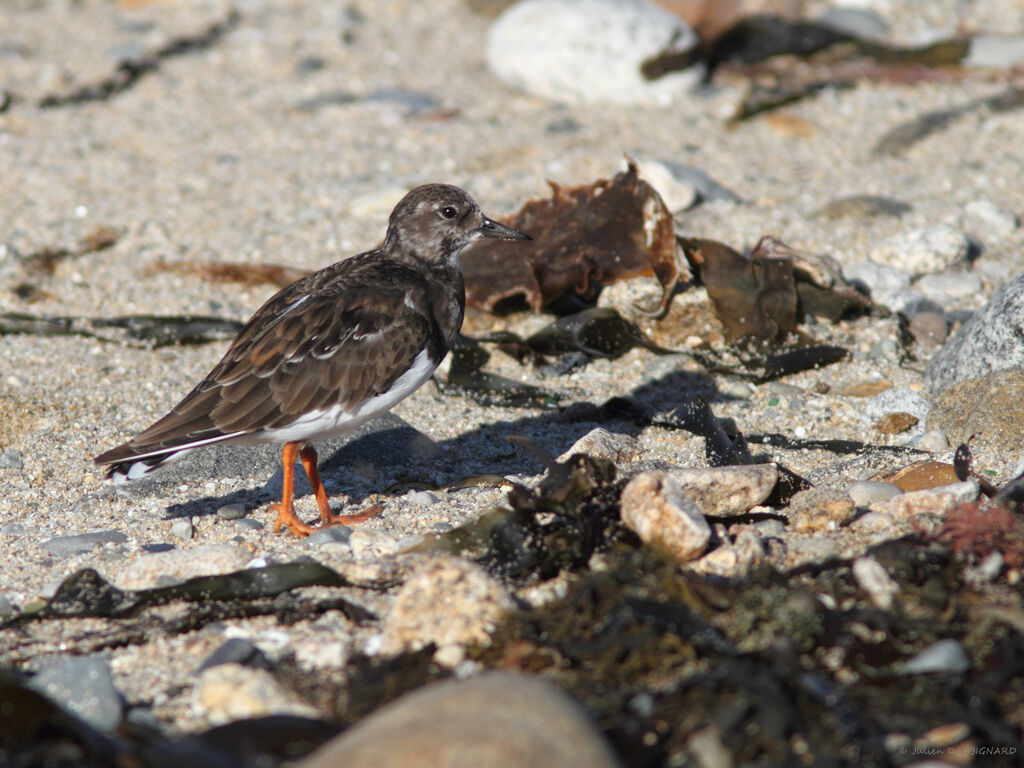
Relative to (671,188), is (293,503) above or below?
below

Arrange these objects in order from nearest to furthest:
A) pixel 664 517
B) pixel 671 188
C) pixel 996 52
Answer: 1. pixel 664 517
2. pixel 671 188
3. pixel 996 52

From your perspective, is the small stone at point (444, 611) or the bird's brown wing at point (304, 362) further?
the bird's brown wing at point (304, 362)

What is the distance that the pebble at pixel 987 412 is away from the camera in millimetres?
3730

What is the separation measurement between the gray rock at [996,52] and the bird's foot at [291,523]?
19.4 feet

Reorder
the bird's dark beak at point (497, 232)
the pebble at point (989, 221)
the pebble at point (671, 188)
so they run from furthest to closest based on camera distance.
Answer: the pebble at point (671, 188), the pebble at point (989, 221), the bird's dark beak at point (497, 232)

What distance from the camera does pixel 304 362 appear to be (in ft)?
11.6

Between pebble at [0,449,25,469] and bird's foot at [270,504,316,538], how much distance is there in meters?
1.13

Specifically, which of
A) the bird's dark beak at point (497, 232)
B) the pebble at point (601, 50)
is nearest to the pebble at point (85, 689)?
the bird's dark beak at point (497, 232)

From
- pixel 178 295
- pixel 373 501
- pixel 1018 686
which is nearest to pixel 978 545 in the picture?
pixel 1018 686

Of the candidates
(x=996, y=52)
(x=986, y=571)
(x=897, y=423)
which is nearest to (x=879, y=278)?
(x=897, y=423)

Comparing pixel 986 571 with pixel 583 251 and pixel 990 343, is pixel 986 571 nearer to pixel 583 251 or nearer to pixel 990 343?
pixel 990 343

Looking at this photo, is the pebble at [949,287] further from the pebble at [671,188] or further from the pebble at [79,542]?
the pebble at [79,542]

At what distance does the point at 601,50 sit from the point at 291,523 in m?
4.55

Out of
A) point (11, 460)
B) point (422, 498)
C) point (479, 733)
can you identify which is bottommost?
point (11, 460)
